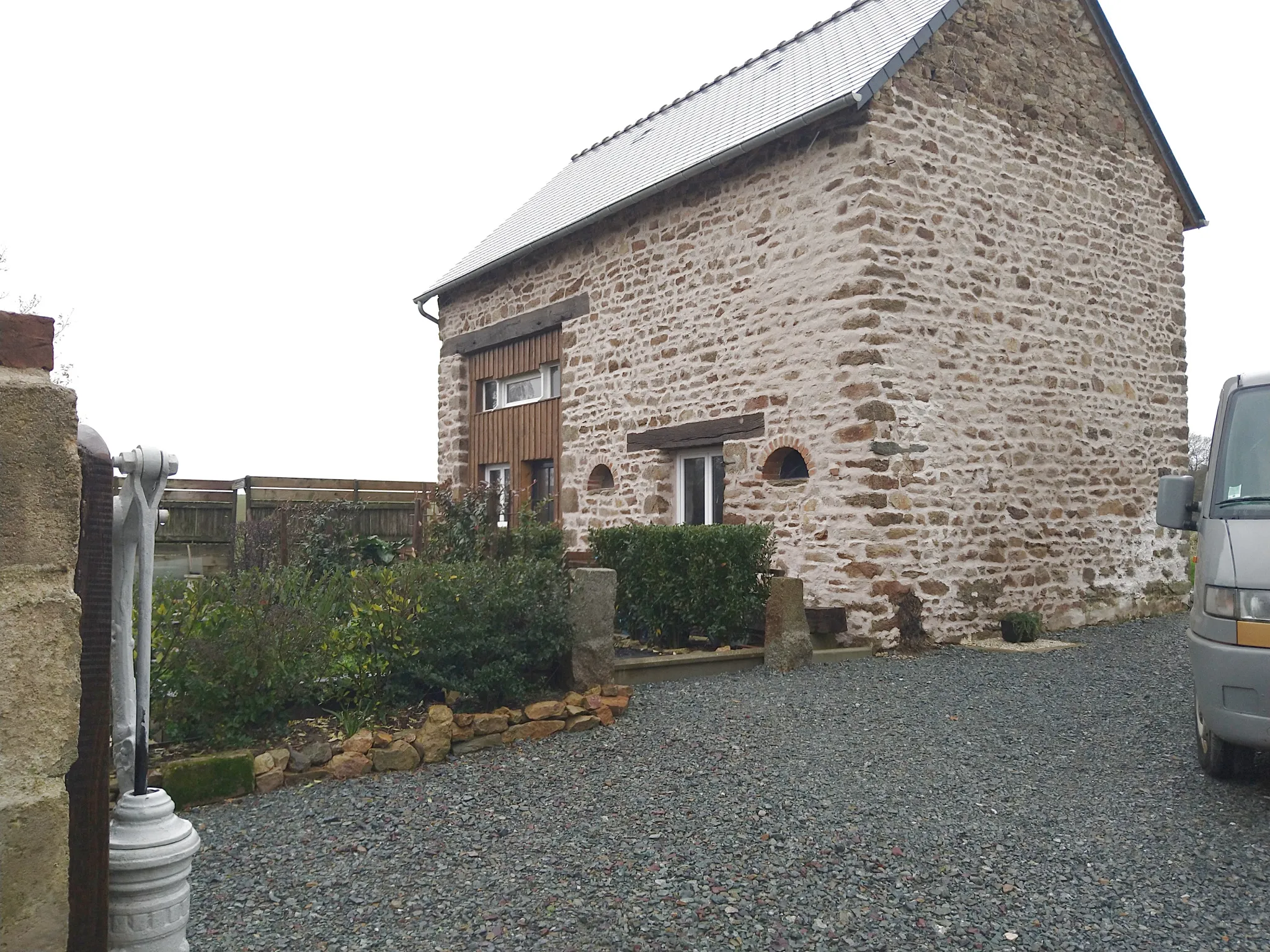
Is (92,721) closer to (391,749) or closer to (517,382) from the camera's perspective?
(391,749)

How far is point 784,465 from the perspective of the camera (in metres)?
9.67

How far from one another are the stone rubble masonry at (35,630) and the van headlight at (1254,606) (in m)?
4.37

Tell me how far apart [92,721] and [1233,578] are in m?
4.39

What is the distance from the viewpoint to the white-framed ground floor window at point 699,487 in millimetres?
10602

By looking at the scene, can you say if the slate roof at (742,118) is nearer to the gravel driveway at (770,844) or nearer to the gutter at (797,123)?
the gutter at (797,123)

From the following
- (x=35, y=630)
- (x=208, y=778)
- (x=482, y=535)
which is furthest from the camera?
(x=482, y=535)

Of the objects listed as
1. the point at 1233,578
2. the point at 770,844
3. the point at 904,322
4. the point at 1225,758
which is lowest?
the point at 770,844

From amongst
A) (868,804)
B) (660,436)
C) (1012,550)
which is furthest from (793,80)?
(868,804)

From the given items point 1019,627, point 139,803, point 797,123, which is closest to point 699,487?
point 1019,627

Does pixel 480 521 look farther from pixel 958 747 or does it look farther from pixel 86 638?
pixel 86 638

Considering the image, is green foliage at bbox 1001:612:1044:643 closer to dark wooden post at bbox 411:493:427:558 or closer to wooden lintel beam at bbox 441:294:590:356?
dark wooden post at bbox 411:493:427:558

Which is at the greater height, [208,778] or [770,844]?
[208,778]

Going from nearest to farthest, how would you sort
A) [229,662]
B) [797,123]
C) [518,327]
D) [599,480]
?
[229,662] < [797,123] < [599,480] < [518,327]

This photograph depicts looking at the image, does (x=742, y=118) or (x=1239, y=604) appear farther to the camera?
(x=742, y=118)
